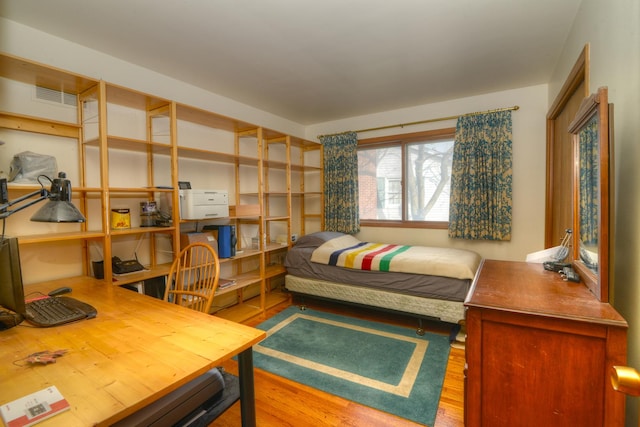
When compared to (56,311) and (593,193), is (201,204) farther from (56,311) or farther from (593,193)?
(593,193)

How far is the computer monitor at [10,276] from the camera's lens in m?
1.13

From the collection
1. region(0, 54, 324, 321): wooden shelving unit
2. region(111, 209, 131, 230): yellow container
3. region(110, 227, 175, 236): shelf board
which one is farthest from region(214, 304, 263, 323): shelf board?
region(111, 209, 131, 230): yellow container

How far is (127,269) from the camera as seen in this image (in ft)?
7.61

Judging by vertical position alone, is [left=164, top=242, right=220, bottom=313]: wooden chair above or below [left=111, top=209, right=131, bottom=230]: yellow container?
below

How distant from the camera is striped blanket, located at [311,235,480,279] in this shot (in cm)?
269

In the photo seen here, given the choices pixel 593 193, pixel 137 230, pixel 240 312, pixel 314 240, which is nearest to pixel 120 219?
pixel 137 230

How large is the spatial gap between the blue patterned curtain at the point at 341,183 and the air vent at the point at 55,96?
9.60ft

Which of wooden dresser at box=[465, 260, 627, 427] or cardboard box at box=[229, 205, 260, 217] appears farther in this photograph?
cardboard box at box=[229, 205, 260, 217]

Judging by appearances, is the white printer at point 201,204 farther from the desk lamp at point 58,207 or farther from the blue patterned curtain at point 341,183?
the blue patterned curtain at point 341,183

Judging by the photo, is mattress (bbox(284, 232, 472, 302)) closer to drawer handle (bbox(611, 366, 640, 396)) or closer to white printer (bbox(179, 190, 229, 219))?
white printer (bbox(179, 190, 229, 219))

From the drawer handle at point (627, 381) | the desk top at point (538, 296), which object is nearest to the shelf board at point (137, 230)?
the desk top at point (538, 296)

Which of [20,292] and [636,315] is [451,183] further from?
[20,292]

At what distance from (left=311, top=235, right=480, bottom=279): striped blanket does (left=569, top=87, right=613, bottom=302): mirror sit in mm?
1142

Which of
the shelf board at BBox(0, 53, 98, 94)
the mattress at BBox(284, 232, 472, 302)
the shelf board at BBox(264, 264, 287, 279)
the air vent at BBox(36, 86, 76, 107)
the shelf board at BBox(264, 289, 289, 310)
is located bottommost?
the shelf board at BBox(264, 289, 289, 310)
